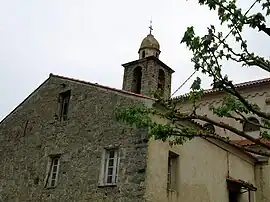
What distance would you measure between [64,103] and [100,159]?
12.6ft

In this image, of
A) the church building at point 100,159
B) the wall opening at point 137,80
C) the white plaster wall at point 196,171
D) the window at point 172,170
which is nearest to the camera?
the white plaster wall at point 196,171

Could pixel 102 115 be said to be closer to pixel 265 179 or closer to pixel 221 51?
pixel 221 51

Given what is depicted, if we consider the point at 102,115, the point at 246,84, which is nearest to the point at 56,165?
the point at 102,115

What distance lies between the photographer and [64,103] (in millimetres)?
16172

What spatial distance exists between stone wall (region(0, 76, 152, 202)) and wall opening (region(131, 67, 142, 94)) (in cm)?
488

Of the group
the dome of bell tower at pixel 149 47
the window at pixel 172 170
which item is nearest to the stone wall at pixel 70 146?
the window at pixel 172 170

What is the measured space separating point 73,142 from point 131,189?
A: 3.45 m

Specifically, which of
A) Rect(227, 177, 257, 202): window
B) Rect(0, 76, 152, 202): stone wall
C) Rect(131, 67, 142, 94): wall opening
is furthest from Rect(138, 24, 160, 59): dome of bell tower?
Rect(227, 177, 257, 202): window

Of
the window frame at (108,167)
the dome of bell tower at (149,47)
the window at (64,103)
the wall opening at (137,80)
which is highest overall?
the dome of bell tower at (149,47)

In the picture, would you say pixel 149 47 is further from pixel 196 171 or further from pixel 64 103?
pixel 196 171

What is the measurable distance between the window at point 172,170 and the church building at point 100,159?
3 centimetres

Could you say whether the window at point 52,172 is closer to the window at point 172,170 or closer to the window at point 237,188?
the window at point 172,170

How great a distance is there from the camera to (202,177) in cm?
1452

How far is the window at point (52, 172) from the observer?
14.5 m
